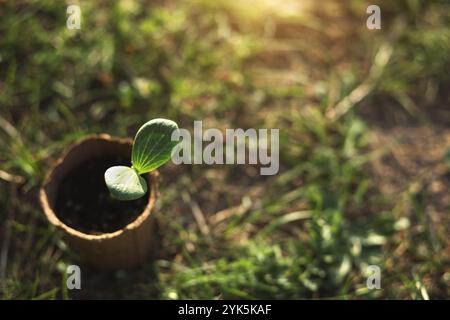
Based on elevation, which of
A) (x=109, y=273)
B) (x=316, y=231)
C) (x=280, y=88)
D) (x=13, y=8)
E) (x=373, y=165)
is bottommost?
(x=109, y=273)

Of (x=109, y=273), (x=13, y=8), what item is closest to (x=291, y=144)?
(x=109, y=273)

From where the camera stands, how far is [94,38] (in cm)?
213

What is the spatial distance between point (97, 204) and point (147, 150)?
347 mm

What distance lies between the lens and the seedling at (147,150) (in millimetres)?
1330

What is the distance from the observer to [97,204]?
5.28 ft

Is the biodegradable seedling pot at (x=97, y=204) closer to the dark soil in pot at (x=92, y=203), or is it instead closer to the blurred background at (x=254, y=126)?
the dark soil in pot at (x=92, y=203)

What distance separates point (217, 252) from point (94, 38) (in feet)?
3.29

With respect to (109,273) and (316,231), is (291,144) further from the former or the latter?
(109,273)

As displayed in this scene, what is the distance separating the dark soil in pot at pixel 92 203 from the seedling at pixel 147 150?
0.24 m
